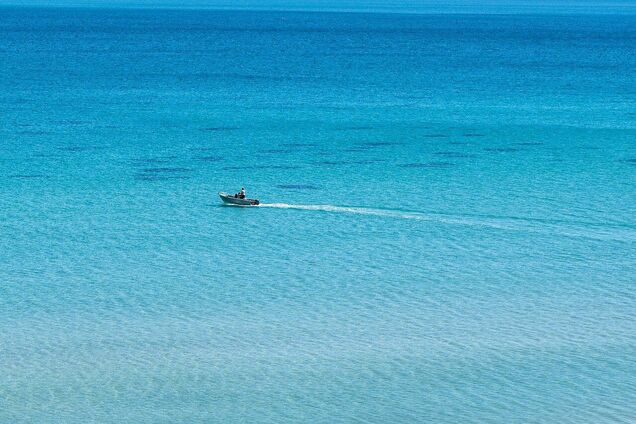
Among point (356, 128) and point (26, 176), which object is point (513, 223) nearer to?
point (26, 176)

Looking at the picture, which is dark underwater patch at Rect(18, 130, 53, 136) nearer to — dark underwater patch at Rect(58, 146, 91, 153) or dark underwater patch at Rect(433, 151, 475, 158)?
dark underwater patch at Rect(58, 146, 91, 153)

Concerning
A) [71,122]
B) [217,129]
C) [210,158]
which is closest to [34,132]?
[71,122]

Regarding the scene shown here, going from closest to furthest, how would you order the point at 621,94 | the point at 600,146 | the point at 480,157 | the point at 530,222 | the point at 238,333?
the point at 238,333, the point at 530,222, the point at 480,157, the point at 600,146, the point at 621,94

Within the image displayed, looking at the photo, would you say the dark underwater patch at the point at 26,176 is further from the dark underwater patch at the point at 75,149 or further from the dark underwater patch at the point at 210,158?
the dark underwater patch at the point at 210,158

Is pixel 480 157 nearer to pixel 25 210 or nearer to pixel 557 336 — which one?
pixel 25 210

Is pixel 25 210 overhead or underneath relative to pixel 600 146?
underneath

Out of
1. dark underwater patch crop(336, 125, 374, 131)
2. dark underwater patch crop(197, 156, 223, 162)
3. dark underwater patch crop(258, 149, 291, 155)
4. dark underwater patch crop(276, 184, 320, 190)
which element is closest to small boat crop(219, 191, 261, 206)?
dark underwater patch crop(276, 184, 320, 190)

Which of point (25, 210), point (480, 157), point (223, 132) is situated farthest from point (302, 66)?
point (25, 210)
